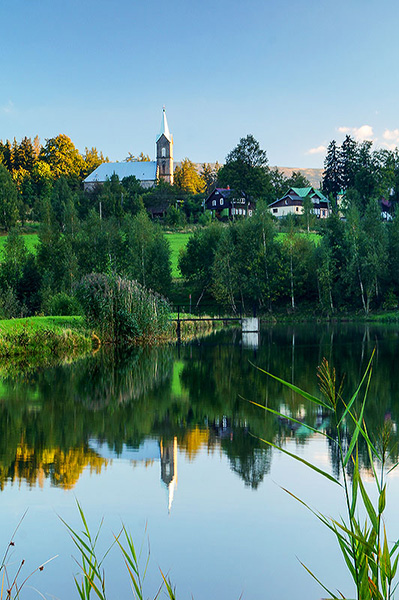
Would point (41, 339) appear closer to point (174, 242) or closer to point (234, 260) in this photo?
point (234, 260)

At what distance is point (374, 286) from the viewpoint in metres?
47.8

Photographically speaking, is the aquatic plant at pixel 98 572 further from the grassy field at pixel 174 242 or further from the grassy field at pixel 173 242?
the grassy field at pixel 173 242

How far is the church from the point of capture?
10142 centimetres

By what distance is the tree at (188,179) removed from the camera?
96.6 meters

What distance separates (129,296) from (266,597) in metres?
20.7

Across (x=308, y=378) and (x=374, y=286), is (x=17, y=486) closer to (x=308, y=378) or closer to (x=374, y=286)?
(x=308, y=378)

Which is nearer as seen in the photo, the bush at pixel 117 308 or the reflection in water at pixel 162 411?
the reflection in water at pixel 162 411

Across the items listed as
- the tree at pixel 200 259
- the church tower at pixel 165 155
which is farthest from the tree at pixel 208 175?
the tree at pixel 200 259

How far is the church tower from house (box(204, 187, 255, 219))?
28944 millimetres

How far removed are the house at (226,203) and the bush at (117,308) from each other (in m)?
53.9

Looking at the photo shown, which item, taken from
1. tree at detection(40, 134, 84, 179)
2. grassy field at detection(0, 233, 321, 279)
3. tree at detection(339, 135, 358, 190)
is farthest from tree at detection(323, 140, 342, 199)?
tree at detection(40, 134, 84, 179)

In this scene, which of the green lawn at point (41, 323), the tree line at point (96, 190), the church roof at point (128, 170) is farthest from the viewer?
the church roof at point (128, 170)

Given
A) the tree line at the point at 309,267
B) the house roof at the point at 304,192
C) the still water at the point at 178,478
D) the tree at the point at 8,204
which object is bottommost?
the still water at the point at 178,478

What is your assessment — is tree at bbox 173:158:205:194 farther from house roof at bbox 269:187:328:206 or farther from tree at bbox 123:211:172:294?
Answer: tree at bbox 123:211:172:294
